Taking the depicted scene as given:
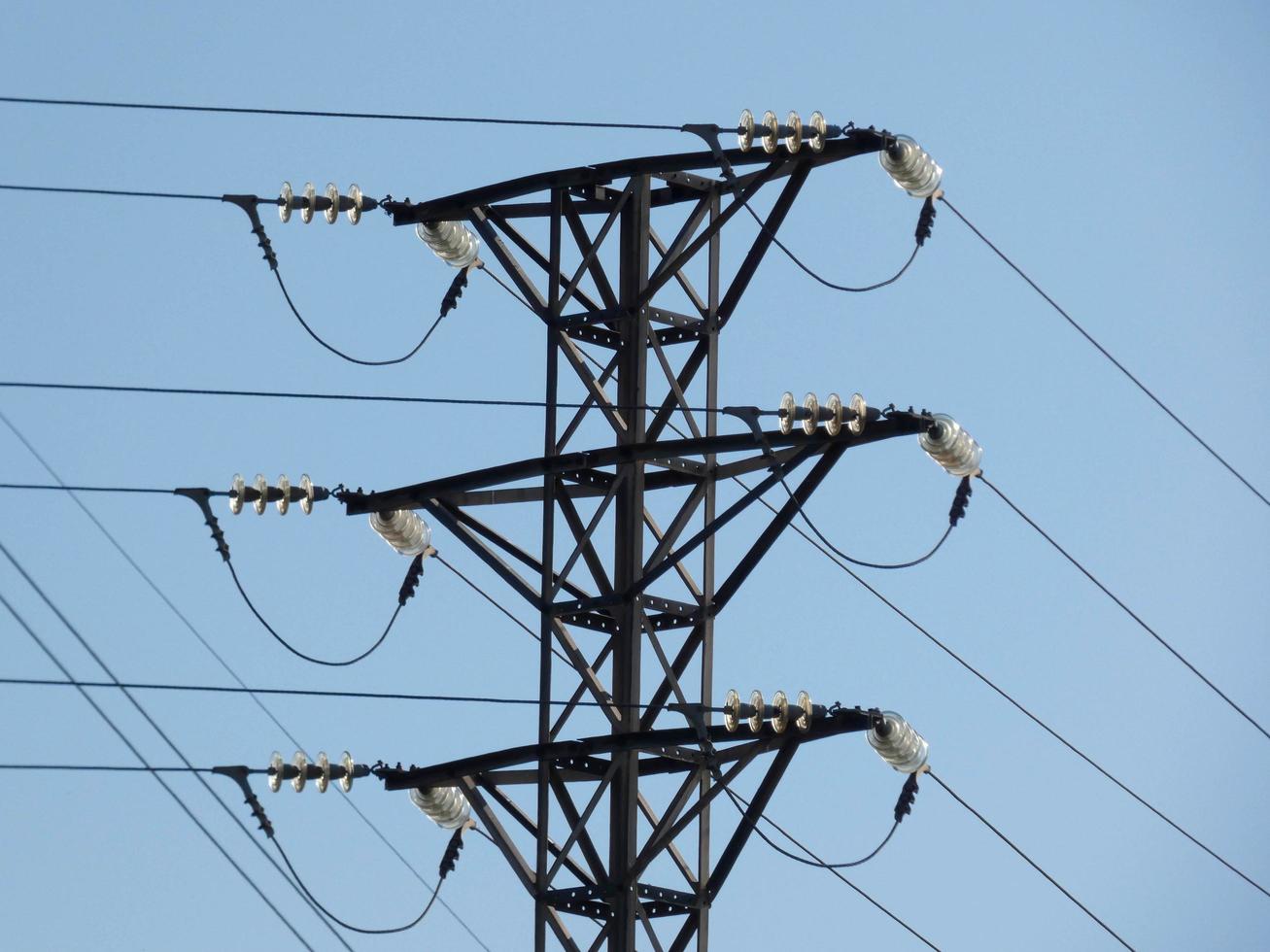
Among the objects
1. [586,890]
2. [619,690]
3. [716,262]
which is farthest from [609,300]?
[586,890]

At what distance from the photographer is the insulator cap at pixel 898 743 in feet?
77.6

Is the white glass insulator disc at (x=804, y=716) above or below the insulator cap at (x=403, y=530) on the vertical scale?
below

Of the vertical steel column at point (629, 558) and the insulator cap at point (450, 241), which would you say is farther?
the insulator cap at point (450, 241)

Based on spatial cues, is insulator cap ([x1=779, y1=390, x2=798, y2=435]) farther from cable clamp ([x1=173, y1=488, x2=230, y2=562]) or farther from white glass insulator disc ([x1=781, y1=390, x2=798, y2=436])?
cable clamp ([x1=173, y1=488, x2=230, y2=562])

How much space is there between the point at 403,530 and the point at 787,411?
4.17m

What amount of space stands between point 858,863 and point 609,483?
→ 141 inches

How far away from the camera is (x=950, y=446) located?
23.8 meters

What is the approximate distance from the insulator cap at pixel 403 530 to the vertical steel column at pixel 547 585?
184 centimetres

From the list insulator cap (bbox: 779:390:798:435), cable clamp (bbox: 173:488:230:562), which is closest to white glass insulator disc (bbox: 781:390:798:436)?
insulator cap (bbox: 779:390:798:435)

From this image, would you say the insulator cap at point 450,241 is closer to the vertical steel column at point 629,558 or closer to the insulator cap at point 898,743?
the vertical steel column at point 629,558

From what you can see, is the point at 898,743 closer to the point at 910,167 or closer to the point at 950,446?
the point at 950,446

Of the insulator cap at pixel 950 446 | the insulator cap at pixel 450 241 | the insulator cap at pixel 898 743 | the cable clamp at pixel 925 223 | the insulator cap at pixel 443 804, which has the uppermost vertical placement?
the insulator cap at pixel 450 241

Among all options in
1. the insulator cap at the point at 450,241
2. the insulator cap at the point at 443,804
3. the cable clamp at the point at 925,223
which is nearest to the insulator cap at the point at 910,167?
the cable clamp at the point at 925,223

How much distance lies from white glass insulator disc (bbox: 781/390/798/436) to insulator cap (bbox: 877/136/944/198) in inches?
85.6
